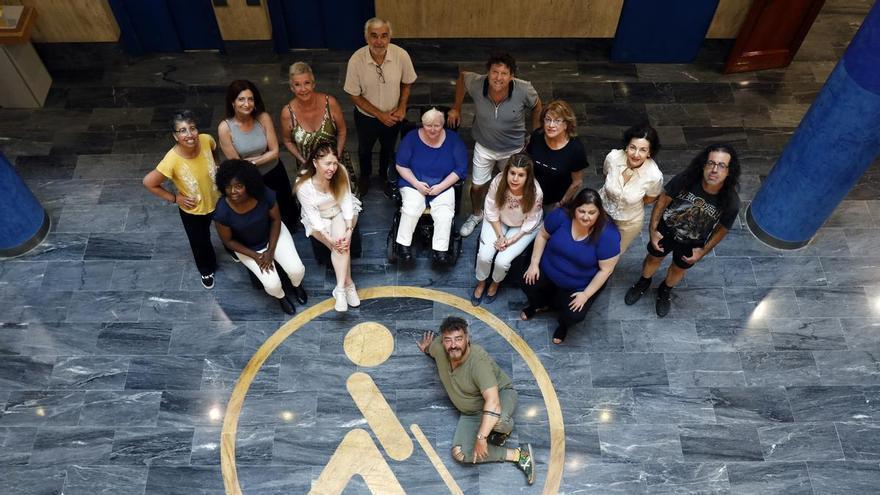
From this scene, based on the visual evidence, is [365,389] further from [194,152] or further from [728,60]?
[728,60]

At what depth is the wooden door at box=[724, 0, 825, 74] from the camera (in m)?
7.55

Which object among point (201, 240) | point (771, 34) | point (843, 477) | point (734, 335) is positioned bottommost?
point (843, 477)

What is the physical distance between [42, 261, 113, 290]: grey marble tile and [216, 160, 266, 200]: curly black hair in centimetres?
199

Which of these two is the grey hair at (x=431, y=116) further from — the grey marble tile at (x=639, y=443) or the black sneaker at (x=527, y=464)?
the grey marble tile at (x=639, y=443)

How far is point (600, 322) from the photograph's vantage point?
607cm

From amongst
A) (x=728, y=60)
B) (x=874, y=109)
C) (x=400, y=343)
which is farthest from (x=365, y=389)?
(x=728, y=60)

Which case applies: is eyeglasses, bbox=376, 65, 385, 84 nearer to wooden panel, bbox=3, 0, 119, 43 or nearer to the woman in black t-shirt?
the woman in black t-shirt

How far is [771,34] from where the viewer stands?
7.82 meters

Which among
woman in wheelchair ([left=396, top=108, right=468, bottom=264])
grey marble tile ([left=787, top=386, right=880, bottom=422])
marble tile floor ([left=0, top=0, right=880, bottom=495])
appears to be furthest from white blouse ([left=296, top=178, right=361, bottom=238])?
grey marble tile ([left=787, top=386, right=880, bottom=422])

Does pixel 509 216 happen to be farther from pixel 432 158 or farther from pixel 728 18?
pixel 728 18

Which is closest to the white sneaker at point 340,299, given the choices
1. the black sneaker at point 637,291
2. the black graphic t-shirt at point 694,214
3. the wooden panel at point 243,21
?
the black sneaker at point 637,291

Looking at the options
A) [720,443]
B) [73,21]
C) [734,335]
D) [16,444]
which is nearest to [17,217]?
[16,444]

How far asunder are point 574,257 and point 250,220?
8.41 feet

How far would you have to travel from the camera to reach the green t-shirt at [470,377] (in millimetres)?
4988
